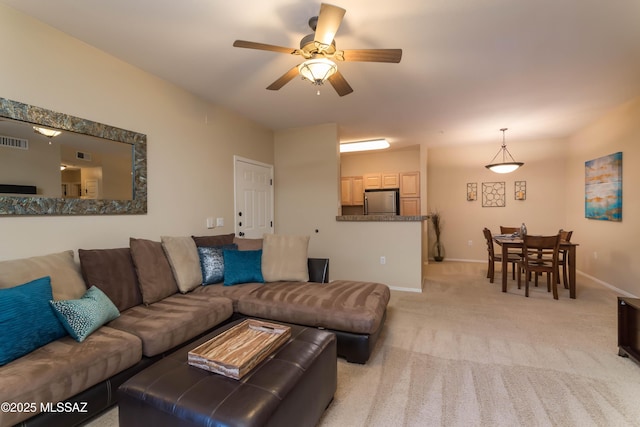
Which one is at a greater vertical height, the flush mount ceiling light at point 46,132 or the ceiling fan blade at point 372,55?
the ceiling fan blade at point 372,55

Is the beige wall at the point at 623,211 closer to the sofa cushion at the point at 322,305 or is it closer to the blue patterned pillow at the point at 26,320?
the sofa cushion at the point at 322,305

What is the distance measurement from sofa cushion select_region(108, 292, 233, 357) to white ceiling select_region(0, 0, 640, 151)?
2123mm

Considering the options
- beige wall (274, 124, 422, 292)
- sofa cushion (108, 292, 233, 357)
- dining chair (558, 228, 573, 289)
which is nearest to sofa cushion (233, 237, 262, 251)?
sofa cushion (108, 292, 233, 357)

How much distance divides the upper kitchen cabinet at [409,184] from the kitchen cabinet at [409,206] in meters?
0.09

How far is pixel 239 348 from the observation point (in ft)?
4.91

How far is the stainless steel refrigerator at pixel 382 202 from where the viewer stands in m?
6.25

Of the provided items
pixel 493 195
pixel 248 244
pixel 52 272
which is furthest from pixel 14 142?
pixel 493 195

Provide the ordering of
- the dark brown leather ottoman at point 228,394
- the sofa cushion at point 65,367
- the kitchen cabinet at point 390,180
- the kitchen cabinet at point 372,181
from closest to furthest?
the dark brown leather ottoman at point 228,394, the sofa cushion at point 65,367, the kitchen cabinet at point 390,180, the kitchen cabinet at point 372,181

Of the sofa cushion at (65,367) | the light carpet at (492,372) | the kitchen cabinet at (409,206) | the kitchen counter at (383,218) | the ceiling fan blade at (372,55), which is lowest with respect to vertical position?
the light carpet at (492,372)

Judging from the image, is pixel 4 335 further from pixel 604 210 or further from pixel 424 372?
pixel 604 210

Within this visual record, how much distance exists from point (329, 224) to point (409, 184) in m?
2.65

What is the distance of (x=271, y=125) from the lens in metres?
4.57

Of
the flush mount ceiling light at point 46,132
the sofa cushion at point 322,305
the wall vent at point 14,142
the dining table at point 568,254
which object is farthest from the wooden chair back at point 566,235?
the wall vent at point 14,142

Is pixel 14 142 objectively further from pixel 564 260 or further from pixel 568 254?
pixel 564 260
